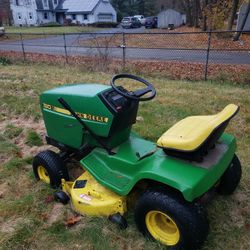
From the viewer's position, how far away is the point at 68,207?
308 cm

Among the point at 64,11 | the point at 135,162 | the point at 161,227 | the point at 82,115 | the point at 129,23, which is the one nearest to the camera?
the point at 161,227

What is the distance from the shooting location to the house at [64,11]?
49750 mm

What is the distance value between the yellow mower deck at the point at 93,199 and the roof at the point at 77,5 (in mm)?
50049

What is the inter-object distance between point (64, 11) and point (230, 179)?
5508 cm

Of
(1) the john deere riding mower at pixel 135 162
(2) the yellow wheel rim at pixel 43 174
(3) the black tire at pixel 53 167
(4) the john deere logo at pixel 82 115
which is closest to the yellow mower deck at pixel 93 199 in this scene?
(1) the john deere riding mower at pixel 135 162


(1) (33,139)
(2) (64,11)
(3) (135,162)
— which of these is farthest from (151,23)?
(3) (135,162)

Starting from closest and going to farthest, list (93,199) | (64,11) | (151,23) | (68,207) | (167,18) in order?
(93,199)
(68,207)
(167,18)
(151,23)
(64,11)

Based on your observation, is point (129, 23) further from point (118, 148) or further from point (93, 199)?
point (93, 199)

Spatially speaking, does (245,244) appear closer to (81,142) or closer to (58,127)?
(81,142)

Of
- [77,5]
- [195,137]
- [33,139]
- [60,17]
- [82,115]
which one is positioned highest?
[195,137]

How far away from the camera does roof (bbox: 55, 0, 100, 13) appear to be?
4991cm

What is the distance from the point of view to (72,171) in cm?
370

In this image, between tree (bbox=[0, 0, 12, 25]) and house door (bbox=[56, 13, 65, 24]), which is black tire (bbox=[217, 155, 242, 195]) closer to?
tree (bbox=[0, 0, 12, 25])

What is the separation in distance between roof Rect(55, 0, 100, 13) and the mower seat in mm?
50398
